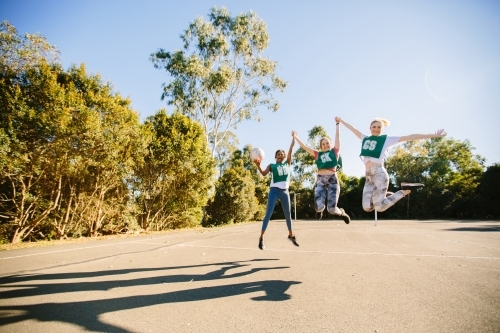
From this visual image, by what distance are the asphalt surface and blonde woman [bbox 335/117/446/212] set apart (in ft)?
3.94

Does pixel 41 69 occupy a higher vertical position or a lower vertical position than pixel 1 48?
lower

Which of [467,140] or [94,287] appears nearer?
[94,287]

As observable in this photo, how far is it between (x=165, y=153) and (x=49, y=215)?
228 inches

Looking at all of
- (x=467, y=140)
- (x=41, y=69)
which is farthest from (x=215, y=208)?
(x=467, y=140)

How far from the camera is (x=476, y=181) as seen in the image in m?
30.0

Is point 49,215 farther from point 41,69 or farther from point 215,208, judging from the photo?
point 215,208

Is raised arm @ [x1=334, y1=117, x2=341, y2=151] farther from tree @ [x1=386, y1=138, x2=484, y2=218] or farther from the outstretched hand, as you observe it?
tree @ [x1=386, y1=138, x2=484, y2=218]

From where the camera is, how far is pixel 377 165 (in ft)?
15.8

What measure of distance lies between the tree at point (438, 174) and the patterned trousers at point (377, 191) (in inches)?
1203

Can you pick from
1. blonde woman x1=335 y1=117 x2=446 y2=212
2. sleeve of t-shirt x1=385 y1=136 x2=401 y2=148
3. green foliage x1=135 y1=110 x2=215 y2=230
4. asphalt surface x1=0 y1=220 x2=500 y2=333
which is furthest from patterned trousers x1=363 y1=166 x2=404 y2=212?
green foliage x1=135 y1=110 x2=215 y2=230

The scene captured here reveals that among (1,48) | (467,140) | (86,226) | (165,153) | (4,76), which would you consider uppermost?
(467,140)

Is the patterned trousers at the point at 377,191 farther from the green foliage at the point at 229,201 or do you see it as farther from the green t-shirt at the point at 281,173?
the green foliage at the point at 229,201

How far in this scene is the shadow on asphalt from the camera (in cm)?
287

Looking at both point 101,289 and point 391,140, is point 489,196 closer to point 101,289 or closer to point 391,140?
point 391,140
